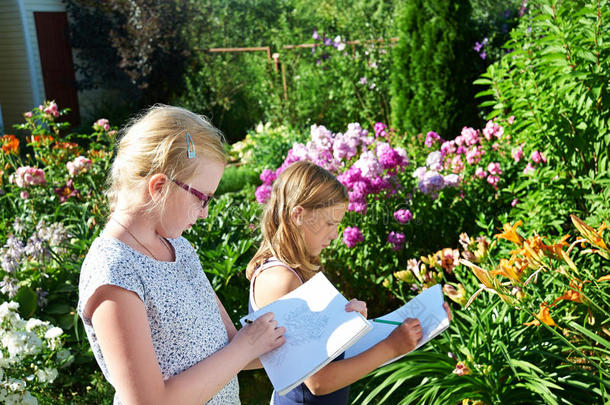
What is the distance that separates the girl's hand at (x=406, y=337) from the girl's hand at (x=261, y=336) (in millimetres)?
429

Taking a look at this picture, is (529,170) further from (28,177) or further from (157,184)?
(28,177)

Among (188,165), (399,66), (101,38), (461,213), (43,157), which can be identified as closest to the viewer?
(188,165)

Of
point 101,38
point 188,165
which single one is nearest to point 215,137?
point 188,165

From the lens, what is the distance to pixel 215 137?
1.37 metres

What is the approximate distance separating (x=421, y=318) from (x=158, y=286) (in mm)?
833

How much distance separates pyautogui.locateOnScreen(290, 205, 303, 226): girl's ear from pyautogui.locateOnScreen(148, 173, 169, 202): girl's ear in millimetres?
655

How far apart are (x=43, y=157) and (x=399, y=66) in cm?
444

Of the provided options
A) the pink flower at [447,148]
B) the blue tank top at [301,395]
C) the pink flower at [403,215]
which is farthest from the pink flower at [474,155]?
the blue tank top at [301,395]

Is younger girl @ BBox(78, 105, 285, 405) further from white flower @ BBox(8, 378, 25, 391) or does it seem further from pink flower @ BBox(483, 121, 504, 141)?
pink flower @ BBox(483, 121, 504, 141)

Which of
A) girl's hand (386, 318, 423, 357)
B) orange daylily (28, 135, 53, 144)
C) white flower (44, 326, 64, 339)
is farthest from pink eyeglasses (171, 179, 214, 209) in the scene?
orange daylily (28, 135, 53, 144)

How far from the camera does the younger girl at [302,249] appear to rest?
1655 millimetres

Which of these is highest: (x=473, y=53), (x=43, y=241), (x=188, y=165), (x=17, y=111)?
(x=188, y=165)

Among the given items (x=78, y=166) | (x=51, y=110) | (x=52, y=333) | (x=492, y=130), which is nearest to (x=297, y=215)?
(x=52, y=333)

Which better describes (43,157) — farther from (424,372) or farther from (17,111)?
(17,111)
